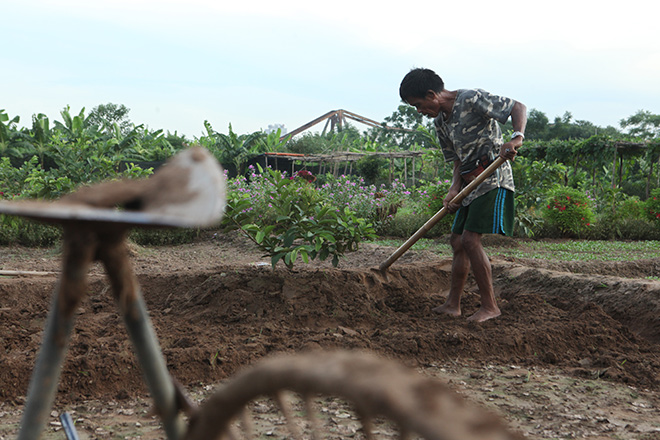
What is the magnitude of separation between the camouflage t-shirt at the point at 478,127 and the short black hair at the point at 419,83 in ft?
0.78

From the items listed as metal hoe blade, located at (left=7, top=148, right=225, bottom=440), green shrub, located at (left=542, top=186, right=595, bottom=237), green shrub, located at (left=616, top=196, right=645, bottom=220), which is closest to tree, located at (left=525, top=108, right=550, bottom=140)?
green shrub, located at (left=616, top=196, right=645, bottom=220)

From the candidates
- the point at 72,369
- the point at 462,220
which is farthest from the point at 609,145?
the point at 72,369

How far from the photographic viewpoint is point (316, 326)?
3.77 metres

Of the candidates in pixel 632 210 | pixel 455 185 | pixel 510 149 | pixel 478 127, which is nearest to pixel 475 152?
pixel 478 127

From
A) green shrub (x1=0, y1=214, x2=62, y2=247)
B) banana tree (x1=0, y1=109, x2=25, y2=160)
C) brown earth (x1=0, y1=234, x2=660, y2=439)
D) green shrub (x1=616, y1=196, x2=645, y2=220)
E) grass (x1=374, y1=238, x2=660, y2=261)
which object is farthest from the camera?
banana tree (x1=0, y1=109, x2=25, y2=160)

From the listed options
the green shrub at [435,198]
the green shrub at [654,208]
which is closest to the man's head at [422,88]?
the green shrub at [435,198]

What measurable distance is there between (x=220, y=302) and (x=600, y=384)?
257cm

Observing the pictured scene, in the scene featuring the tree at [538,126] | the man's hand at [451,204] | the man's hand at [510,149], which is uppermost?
the tree at [538,126]

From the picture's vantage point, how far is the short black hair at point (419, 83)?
378 centimetres

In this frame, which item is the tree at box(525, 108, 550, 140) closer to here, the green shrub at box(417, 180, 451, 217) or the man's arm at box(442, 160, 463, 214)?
the green shrub at box(417, 180, 451, 217)

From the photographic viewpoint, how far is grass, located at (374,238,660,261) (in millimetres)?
7801

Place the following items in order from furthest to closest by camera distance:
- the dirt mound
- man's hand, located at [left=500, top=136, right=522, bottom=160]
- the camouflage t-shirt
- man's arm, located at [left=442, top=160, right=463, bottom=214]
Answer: man's arm, located at [left=442, top=160, right=463, bottom=214]
the camouflage t-shirt
man's hand, located at [left=500, top=136, right=522, bottom=160]
the dirt mound

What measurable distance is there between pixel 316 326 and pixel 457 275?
3.83 feet

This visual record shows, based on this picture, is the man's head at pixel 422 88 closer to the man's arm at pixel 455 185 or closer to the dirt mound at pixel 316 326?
the man's arm at pixel 455 185
